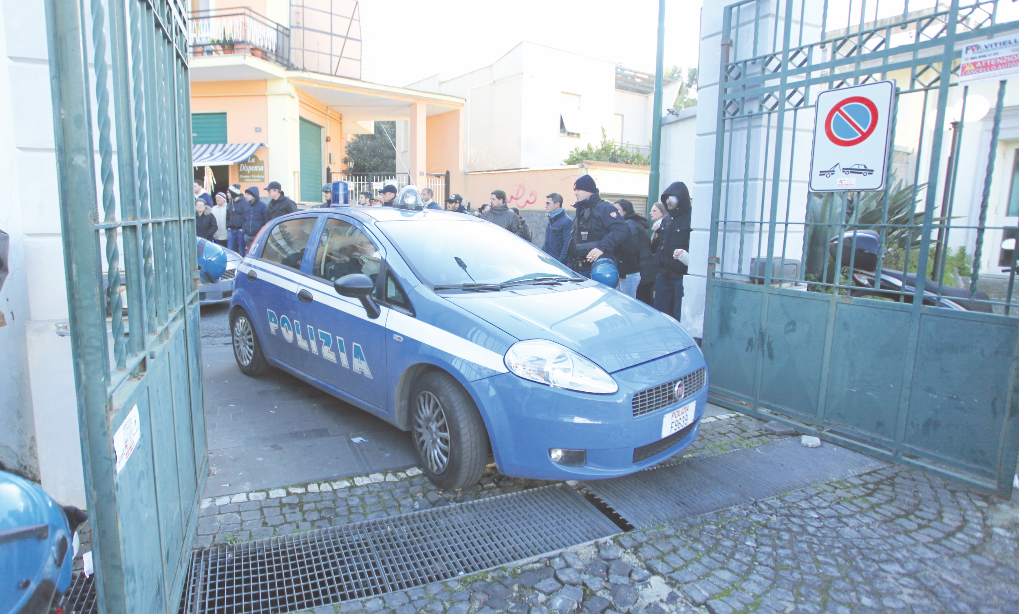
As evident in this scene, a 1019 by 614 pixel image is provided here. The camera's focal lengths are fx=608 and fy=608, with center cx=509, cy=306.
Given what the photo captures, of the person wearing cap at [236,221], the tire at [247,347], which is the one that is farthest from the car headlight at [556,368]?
the person wearing cap at [236,221]

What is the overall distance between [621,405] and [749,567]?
944 millimetres

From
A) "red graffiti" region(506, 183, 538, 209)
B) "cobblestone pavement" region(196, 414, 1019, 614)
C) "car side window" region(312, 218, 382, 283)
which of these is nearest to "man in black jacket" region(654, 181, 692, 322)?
"cobblestone pavement" region(196, 414, 1019, 614)

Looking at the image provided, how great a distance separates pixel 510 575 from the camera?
2.77 meters

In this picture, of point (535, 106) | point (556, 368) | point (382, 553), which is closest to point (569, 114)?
point (535, 106)

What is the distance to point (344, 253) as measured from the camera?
170 inches

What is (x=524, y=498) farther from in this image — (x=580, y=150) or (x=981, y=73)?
(x=580, y=150)

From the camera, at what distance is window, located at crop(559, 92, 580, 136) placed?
22.0 meters

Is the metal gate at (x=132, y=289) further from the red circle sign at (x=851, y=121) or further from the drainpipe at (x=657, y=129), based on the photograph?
the drainpipe at (x=657, y=129)

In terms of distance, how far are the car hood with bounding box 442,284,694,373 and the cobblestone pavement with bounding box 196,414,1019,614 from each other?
941 millimetres

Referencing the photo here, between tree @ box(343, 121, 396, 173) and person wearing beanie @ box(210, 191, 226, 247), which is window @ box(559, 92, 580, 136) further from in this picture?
person wearing beanie @ box(210, 191, 226, 247)

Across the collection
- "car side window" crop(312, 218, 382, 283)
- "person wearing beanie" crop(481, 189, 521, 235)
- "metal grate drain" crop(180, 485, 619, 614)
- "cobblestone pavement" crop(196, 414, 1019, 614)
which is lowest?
"metal grate drain" crop(180, 485, 619, 614)

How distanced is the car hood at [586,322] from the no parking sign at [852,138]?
5.26ft

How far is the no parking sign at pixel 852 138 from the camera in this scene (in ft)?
13.0

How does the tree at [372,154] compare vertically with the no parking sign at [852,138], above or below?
above
